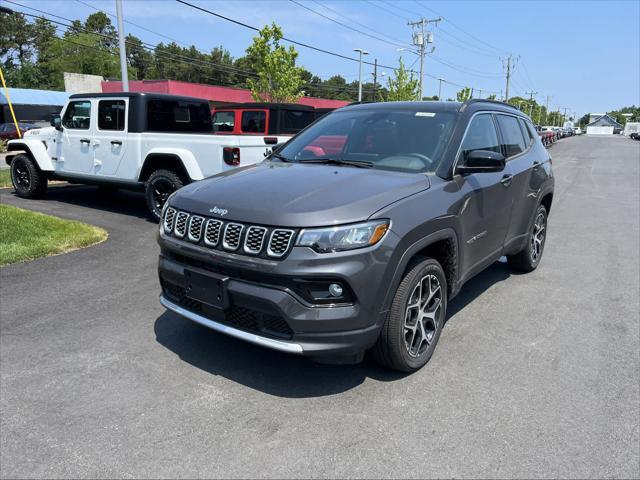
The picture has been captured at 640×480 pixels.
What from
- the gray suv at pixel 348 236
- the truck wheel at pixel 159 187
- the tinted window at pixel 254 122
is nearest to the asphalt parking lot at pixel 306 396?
the gray suv at pixel 348 236

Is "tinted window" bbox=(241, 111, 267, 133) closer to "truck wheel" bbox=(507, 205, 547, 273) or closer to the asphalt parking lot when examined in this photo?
the asphalt parking lot

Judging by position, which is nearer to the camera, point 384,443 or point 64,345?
point 384,443

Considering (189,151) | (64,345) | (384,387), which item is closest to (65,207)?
(189,151)

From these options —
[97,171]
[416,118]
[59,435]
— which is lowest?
[59,435]

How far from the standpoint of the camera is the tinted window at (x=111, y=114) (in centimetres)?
822

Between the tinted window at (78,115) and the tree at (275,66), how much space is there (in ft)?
63.1

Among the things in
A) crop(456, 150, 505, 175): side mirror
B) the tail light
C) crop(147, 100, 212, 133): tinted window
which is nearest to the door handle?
crop(456, 150, 505, 175): side mirror

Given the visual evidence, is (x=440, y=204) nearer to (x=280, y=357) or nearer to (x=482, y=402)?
(x=482, y=402)

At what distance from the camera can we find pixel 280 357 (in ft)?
12.0

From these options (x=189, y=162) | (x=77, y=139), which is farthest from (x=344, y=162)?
(x=77, y=139)

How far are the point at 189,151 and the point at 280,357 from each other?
470cm

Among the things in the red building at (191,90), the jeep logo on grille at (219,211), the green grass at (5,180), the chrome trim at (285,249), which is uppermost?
the red building at (191,90)

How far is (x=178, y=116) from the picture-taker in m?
8.85

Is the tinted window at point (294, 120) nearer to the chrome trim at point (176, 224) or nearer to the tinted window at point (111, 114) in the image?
the tinted window at point (111, 114)
